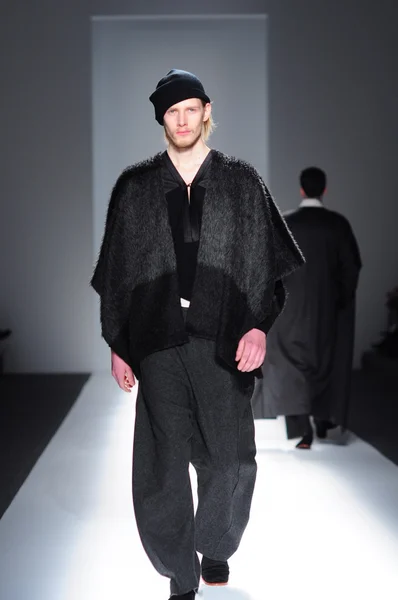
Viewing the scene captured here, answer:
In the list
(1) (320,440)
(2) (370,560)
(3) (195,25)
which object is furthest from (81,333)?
(2) (370,560)

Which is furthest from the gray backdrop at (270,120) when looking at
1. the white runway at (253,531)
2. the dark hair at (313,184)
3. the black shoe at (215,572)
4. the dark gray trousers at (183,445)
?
the dark gray trousers at (183,445)

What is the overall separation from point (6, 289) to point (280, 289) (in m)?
6.40

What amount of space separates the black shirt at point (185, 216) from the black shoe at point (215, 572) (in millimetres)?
725

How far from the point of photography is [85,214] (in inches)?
358

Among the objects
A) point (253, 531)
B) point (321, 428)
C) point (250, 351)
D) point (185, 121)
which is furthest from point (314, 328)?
point (185, 121)

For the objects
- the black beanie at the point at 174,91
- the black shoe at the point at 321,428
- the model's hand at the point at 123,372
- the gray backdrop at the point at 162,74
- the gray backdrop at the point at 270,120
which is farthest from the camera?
the gray backdrop at the point at 162,74

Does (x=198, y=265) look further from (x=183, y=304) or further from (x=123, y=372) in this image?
(x=123, y=372)

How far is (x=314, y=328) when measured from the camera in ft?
18.2

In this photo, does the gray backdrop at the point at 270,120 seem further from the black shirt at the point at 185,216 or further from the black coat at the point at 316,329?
the black shirt at the point at 185,216

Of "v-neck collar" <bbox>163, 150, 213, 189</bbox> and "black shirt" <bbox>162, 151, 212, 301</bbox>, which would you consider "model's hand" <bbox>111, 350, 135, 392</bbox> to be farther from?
"v-neck collar" <bbox>163, 150, 213, 189</bbox>

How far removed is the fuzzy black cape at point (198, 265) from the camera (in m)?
2.77

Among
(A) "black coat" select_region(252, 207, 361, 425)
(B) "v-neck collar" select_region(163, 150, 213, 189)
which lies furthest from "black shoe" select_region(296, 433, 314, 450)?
(B) "v-neck collar" select_region(163, 150, 213, 189)

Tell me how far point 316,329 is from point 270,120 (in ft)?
12.3

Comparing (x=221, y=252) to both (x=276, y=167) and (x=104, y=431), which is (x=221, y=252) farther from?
(x=276, y=167)
